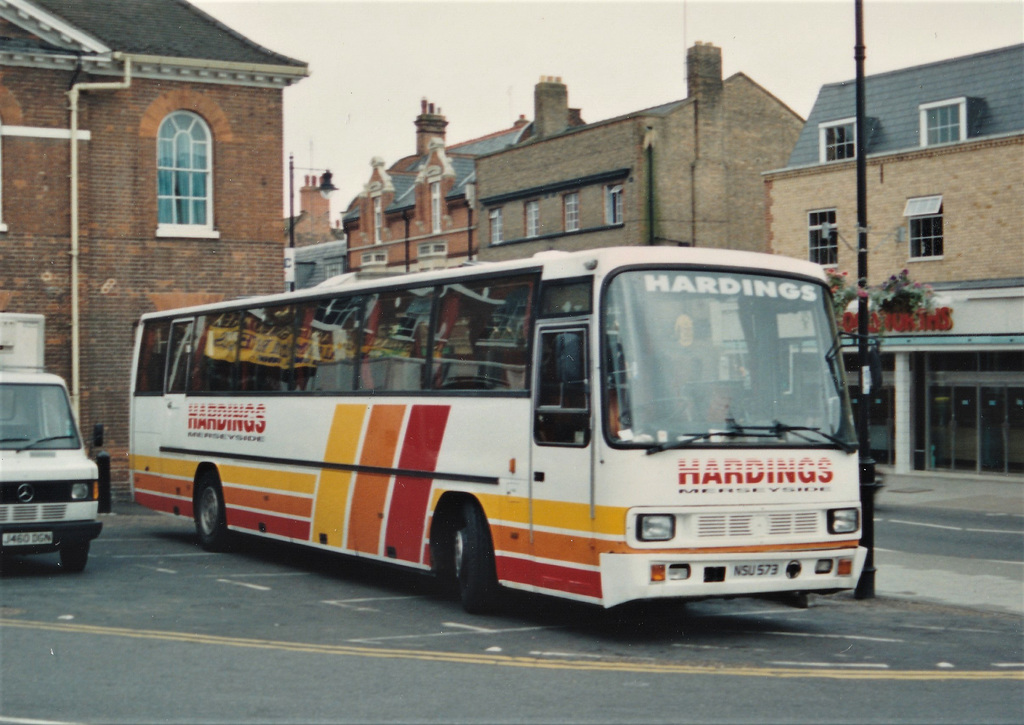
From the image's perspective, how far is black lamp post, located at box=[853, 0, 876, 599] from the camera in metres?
12.3

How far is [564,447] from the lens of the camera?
978cm

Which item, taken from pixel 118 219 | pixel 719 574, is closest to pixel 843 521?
pixel 719 574

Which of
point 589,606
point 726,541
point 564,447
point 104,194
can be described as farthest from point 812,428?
point 104,194

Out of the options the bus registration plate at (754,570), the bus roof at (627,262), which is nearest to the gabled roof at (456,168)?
the bus roof at (627,262)

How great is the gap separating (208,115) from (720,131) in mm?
24941

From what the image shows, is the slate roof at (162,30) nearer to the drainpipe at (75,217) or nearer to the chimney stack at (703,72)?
the drainpipe at (75,217)

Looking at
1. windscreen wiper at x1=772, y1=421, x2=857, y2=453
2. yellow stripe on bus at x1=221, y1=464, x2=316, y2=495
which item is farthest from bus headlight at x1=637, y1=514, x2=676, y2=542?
yellow stripe on bus at x1=221, y1=464, x2=316, y2=495

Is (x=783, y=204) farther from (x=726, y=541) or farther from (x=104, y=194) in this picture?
(x=726, y=541)

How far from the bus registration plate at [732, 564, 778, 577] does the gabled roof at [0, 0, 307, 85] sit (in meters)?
17.8

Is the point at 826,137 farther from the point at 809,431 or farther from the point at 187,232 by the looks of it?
the point at 809,431

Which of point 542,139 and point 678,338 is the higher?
point 542,139

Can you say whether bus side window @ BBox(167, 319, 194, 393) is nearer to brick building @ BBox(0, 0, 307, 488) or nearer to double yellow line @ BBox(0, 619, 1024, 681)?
brick building @ BBox(0, 0, 307, 488)

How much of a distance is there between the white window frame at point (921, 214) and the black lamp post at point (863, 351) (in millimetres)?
18604

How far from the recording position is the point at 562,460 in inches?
386
